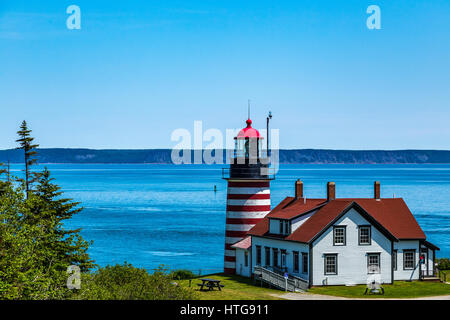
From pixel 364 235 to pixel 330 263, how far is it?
303 cm

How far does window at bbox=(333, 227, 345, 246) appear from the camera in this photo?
42750mm

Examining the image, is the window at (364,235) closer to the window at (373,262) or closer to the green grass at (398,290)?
the window at (373,262)

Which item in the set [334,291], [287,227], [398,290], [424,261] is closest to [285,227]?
[287,227]

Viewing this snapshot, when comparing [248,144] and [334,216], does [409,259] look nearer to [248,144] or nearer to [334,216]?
[334,216]

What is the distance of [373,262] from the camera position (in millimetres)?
43875

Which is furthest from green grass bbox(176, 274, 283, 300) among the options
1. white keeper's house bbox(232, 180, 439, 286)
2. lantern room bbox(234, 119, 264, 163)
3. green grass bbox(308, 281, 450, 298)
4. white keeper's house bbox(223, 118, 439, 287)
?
lantern room bbox(234, 119, 264, 163)

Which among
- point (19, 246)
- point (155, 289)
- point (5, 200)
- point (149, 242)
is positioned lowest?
point (149, 242)

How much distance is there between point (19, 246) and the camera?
24.6m

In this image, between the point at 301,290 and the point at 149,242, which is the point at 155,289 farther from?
the point at 149,242

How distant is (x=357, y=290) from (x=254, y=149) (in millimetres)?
15265

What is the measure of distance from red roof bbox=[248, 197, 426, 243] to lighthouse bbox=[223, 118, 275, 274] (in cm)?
147

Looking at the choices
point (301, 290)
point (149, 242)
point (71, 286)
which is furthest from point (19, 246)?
point (149, 242)

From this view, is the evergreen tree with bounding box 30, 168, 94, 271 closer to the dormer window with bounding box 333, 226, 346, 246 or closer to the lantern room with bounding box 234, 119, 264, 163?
the lantern room with bounding box 234, 119, 264, 163
